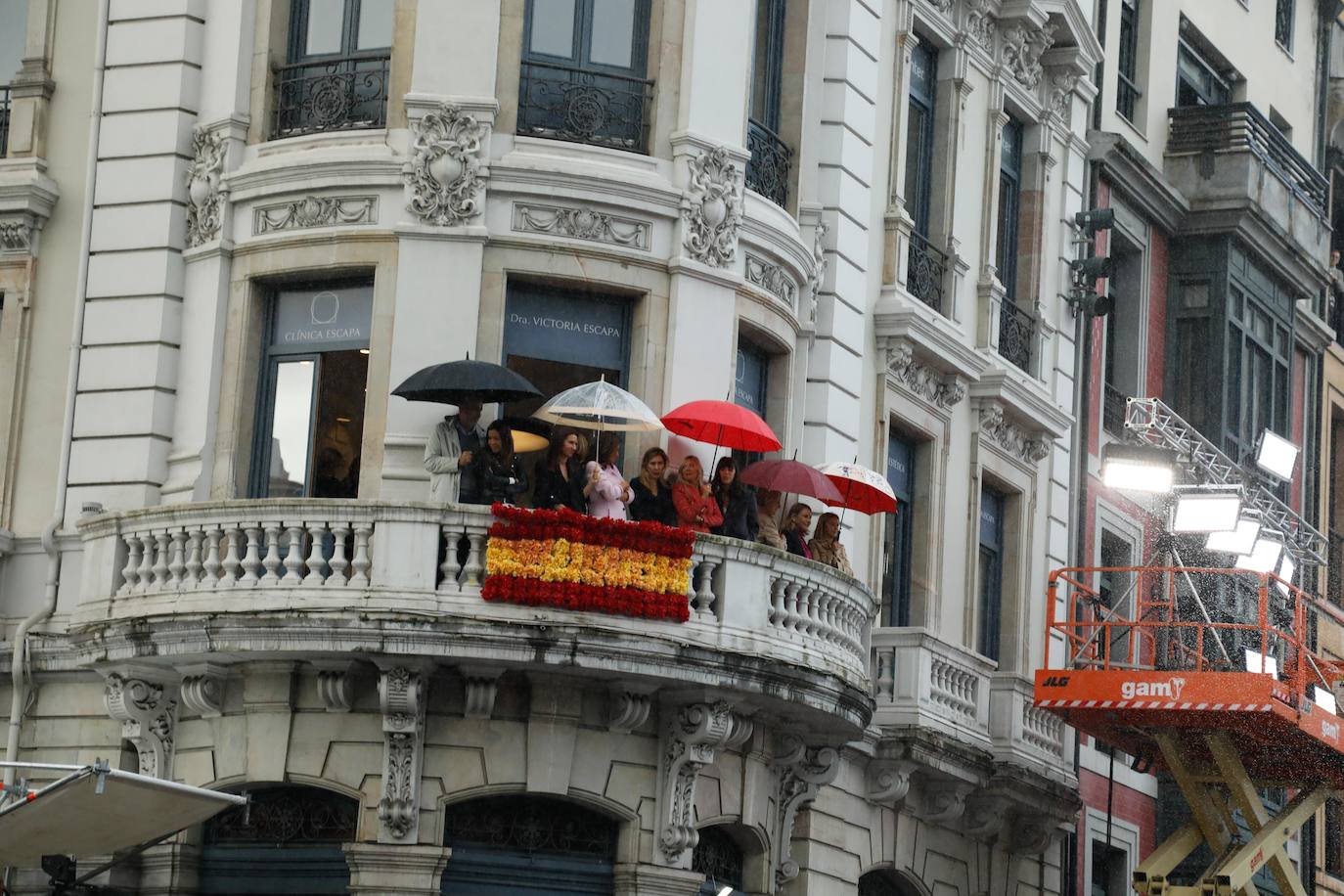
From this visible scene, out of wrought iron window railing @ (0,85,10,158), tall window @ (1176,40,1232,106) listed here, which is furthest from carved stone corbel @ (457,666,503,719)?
tall window @ (1176,40,1232,106)

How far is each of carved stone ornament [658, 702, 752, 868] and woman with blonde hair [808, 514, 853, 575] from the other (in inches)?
105

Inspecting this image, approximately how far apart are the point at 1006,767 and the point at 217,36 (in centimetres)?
1157

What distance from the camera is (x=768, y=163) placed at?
30297 millimetres

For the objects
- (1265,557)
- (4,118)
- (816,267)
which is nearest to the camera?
(4,118)

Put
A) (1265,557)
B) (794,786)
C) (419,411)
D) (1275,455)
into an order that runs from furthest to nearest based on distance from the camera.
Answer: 1. (1275,455)
2. (1265,557)
3. (794,786)
4. (419,411)

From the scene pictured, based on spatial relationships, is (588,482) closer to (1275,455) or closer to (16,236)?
(16,236)

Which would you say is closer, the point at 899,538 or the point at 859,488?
the point at 859,488

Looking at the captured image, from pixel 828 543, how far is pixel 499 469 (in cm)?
402

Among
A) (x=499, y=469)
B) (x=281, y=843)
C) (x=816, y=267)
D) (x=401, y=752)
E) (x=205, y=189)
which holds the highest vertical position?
(x=816, y=267)

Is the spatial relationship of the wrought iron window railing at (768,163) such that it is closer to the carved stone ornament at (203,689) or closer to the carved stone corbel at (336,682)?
the carved stone corbel at (336,682)

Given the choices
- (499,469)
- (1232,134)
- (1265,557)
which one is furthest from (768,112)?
(1232,134)

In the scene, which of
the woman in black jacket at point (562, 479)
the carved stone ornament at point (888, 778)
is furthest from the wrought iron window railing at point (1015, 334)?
the woman in black jacket at point (562, 479)

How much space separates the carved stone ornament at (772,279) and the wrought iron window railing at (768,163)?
2.46 feet

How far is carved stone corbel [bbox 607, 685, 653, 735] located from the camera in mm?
26844
